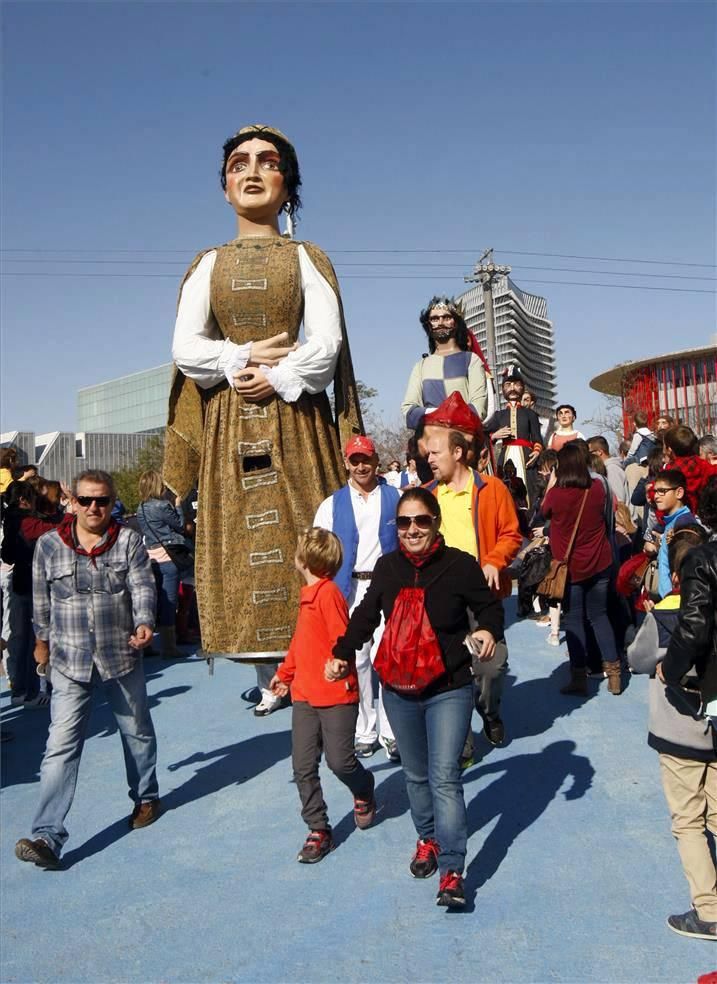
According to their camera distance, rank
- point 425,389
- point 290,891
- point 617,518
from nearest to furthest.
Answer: point 290,891 → point 425,389 → point 617,518

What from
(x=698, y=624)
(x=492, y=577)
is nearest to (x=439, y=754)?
(x=492, y=577)

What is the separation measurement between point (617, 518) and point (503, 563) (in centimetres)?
349

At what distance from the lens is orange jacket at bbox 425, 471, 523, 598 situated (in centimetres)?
454

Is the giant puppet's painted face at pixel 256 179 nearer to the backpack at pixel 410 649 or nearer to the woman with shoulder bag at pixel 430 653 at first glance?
the woman with shoulder bag at pixel 430 653

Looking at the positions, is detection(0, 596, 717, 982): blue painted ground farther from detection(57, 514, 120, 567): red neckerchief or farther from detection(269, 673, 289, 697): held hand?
detection(57, 514, 120, 567): red neckerchief

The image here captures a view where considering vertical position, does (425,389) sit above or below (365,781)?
above

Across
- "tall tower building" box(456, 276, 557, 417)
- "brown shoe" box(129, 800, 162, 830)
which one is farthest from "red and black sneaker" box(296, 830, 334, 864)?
"tall tower building" box(456, 276, 557, 417)

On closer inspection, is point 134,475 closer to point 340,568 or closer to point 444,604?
point 340,568

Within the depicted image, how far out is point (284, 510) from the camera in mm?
4969

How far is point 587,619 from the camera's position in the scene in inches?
263

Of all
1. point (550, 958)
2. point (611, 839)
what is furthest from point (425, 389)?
point (550, 958)

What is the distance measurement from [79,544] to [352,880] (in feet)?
6.72

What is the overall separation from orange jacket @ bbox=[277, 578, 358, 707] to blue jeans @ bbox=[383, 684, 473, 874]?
0.32 meters

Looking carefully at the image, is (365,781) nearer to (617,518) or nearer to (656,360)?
(617,518)
